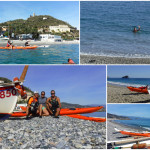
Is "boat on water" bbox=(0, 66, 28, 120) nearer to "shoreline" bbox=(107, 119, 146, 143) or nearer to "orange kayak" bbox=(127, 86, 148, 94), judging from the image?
"shoreline" bbox=(107, 119, 146, 143)

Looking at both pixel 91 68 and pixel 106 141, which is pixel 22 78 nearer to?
pixel 91 68

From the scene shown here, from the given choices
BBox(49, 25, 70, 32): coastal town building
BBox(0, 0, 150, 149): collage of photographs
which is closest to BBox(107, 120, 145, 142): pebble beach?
BBox(0, 0, 150, 149): collage of photographs

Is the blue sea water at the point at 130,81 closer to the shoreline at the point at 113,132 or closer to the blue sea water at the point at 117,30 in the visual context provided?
the blue sea water at the point at 117,30

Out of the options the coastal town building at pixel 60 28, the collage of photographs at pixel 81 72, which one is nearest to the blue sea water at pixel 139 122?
the collage of photographs at pixel 81 72

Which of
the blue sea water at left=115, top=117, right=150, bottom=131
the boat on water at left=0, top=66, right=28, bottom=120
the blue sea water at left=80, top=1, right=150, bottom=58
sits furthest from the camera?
the blue sea water at left=80, top=1, right=150, bottom=58

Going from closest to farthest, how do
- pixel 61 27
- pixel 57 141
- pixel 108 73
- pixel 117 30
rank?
pixel 57 141
pixel 108 73
pixel 61 27
pixel 117 30

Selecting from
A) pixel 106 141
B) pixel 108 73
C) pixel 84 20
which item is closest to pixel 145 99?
pixel 108 73
